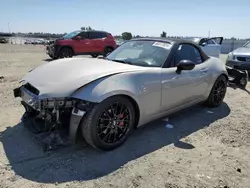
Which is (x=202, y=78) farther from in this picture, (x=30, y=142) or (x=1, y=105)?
(x=1, y=105)

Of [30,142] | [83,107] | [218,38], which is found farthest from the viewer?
[218,38]

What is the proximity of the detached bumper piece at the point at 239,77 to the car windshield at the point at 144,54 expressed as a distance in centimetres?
389

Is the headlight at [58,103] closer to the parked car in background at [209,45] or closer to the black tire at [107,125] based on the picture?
the black tire at [107,125]

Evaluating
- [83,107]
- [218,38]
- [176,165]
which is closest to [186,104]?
[176,165]

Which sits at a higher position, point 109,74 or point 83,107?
point 109,74

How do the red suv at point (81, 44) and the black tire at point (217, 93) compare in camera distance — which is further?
the red suv at point (81, 44)

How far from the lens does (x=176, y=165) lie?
296 cm

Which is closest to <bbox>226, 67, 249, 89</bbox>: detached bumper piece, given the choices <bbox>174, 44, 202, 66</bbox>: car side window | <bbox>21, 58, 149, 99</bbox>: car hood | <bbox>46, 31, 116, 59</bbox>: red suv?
<bbox>174, 44, 202, 66</bbox>: car side window

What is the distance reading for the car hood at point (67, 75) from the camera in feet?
9.39

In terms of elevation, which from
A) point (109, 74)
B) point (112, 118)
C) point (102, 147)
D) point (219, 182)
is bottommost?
point (219, 182)

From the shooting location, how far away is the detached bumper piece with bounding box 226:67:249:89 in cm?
688

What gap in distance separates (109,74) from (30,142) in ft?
4.96

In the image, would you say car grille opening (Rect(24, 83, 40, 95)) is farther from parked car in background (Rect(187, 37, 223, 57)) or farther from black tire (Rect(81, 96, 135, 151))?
parked car in background (Rect(187, 37, 223, 57))

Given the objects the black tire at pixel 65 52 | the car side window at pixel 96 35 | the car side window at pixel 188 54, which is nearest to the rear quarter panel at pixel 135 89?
the car side window at pixel 188 54
